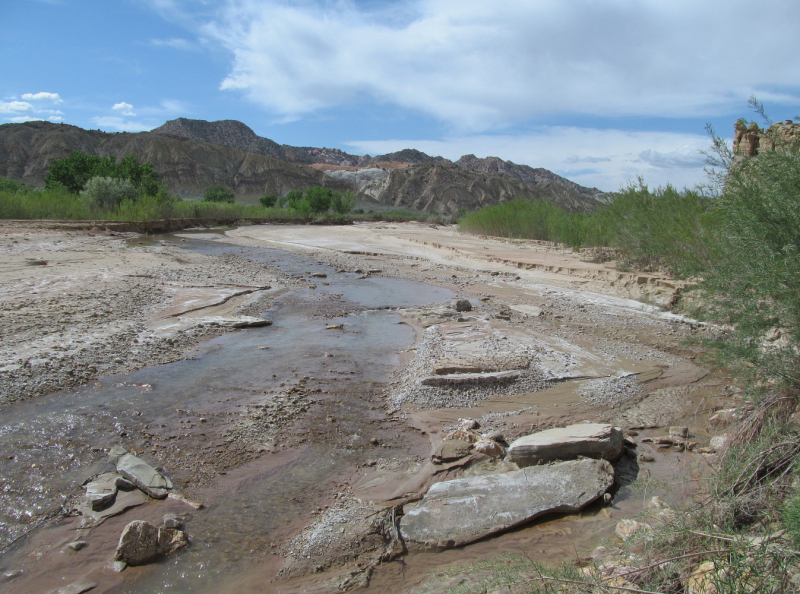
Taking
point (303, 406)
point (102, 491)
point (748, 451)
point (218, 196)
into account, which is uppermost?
point (218, 196)

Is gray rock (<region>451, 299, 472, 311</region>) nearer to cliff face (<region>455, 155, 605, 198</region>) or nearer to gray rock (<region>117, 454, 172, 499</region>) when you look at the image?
gray rock (<region>117, 454, 172, 499</region>)

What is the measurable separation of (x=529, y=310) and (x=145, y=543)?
7.86 m

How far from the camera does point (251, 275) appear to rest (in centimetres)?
1367

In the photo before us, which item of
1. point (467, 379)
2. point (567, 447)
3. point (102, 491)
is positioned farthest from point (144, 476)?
point (467, 379)

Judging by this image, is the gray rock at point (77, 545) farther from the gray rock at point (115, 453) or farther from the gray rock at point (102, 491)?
the gray rock at point (115, 453)

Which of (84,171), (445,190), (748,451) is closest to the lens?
(748,451)

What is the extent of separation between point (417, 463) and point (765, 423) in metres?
2.72

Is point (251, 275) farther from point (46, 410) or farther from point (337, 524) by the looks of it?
point (337, 524)

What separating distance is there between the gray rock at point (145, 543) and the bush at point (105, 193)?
1206 inches

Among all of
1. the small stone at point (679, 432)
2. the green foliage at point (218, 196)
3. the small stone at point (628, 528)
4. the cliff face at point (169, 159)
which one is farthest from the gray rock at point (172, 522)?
the cliff face at point (169, 159)

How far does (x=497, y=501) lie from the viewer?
11.2ft

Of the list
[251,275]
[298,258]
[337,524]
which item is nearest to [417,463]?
[337,524]

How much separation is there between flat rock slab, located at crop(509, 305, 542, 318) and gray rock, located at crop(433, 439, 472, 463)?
5199 millimetres

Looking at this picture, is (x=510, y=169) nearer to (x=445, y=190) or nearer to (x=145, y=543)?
(x=445, y=190)
